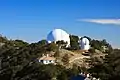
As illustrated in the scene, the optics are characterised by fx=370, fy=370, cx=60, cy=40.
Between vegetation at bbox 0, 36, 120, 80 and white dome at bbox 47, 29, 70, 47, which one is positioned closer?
vegetation at bbox 0, 36, 120, 80

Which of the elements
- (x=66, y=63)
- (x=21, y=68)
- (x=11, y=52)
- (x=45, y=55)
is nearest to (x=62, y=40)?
(x=45, y=55)

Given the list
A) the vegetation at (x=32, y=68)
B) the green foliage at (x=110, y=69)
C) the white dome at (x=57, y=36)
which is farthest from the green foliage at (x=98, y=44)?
the green foliage at (x=110, y=69)

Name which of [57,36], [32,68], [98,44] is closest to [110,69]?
[32,68]

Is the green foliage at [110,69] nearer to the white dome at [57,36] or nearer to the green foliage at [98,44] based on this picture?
the white dome at [57,36]

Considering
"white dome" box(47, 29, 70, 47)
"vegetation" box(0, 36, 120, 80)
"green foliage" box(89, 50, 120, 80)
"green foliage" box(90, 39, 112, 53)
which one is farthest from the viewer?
"green foliage" box(90, 39, 112, 53)

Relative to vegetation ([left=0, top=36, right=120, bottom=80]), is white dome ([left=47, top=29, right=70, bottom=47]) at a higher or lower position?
higher

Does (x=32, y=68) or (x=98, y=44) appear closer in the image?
(x=32, y=68)

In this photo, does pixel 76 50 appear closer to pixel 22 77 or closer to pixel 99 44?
pixel 99 44

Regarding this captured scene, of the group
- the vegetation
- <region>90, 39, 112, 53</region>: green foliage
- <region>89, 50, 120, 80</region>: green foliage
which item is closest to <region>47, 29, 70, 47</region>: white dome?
<region>90, 39, 112, 53</region>: green foliage

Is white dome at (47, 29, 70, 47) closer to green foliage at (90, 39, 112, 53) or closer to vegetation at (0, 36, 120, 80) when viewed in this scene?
green foliage at (90, 39, 112, 53)

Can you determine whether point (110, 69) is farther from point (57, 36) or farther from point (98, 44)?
point (98, 44)

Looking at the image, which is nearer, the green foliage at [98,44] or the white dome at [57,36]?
the white dome at [57,36]
